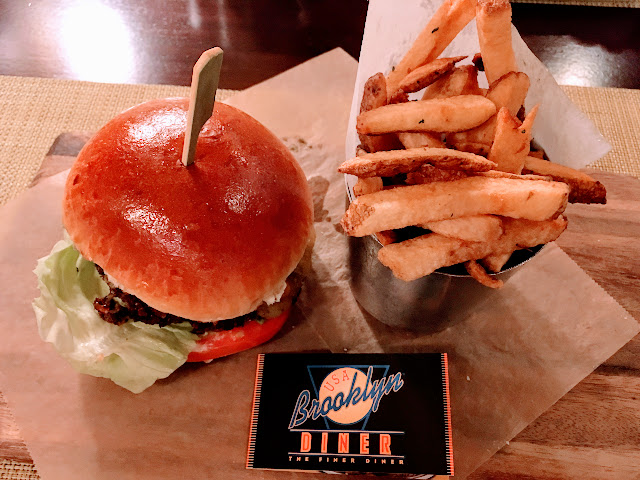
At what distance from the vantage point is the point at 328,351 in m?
1.59

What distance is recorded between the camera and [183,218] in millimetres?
1244

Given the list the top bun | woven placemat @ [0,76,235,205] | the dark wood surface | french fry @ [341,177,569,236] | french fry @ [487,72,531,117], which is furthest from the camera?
the dark wood surface

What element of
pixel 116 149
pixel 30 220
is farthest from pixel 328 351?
pixel 30 220

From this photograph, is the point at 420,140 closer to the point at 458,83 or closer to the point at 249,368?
the point at 458,83

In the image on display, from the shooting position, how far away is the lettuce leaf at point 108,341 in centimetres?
139

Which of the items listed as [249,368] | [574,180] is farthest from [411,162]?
[249,368]

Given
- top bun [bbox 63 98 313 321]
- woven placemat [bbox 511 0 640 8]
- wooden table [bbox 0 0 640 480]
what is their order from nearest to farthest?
1. top bun [bbox 63 98 313 321]
2. wooden table [bbox 0 0 640 480]
3. woven placemat [bbox 511 0 640 8]

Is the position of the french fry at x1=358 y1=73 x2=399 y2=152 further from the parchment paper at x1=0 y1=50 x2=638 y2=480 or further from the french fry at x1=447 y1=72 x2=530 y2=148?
the parchment paper at x1=0 y1=50 x2=638 y2=480

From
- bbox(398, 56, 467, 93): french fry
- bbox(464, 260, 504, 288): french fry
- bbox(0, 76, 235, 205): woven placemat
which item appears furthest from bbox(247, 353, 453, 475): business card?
bbox(0, 76, 235, 205): woven placemat

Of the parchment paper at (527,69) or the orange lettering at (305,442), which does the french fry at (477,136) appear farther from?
the orange lettering at (305,442)

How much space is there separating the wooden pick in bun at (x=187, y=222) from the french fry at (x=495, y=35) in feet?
2.02

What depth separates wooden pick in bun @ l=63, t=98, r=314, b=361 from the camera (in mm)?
1241

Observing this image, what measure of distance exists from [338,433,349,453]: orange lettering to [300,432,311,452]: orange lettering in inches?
3.3

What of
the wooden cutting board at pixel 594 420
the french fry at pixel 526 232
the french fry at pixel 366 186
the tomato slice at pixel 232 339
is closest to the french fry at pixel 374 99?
the french fry at pixel 366 186
